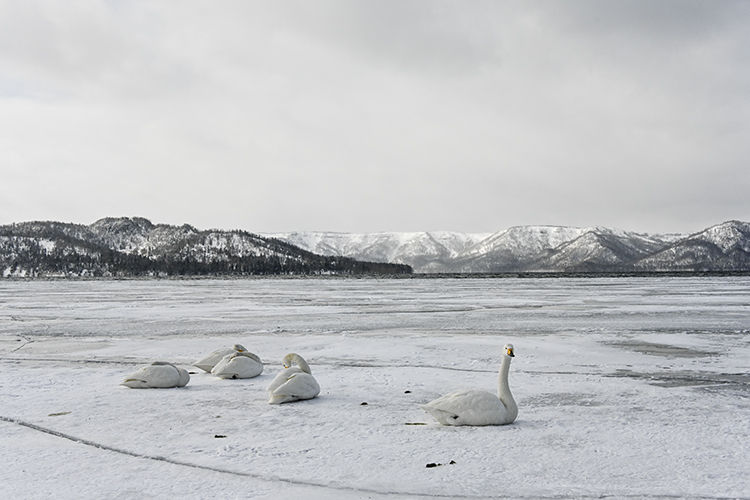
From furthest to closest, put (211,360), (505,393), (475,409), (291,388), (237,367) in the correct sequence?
(211,360), (237,367), (291,388), (505,393), (475,409)

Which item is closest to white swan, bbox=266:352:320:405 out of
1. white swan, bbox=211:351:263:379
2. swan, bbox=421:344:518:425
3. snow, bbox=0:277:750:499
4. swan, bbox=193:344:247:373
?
snow, bbox=0:277:750:499

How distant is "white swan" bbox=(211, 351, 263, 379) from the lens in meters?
10.8

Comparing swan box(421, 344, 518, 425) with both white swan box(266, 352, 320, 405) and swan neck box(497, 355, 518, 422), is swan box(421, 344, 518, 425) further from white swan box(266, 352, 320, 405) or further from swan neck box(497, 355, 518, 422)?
white swan box(266, 352, 320, 405)

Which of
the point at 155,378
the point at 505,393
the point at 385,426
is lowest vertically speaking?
the point at 385,426

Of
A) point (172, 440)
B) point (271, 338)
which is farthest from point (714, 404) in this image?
point (271, 338)

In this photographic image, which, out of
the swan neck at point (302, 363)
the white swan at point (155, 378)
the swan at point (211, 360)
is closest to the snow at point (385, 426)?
the white swan at point (155, 378)

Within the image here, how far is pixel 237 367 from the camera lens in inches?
425

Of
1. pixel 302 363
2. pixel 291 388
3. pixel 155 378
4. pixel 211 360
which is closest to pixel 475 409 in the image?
pixel 291 388

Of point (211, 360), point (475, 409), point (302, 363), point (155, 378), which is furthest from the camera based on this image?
point (211, 360)

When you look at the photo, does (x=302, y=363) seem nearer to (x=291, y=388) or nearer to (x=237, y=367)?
(x=291, y=388)

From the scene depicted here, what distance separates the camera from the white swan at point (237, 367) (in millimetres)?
10797

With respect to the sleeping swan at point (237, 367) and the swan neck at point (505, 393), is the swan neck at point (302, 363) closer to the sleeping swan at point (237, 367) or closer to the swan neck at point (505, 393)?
the sleeping swan at point (237, 367)

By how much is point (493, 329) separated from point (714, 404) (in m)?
11.4

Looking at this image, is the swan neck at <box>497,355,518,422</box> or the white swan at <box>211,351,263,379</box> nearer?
the swan neck at <box>497,355,518,422</box>
